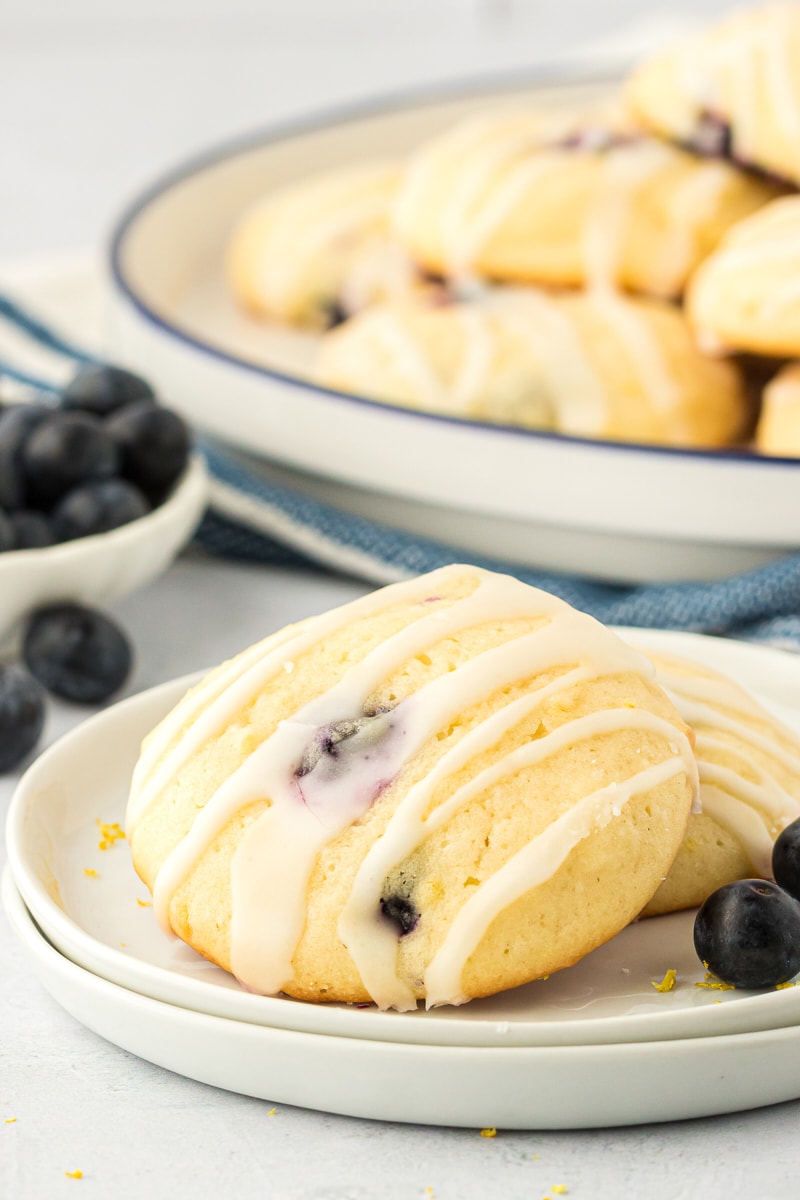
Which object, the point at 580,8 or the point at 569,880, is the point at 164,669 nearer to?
the point at 569,880

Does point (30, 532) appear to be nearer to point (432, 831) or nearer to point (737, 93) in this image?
point (432, 831)

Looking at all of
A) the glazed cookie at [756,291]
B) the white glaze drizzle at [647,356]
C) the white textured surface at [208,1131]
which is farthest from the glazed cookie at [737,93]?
the white textured surface at [208,1131]

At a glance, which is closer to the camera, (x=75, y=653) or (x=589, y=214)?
(x=75, y=653)

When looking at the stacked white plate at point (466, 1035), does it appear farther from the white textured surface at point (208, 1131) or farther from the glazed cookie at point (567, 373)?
the glazed cookie at point (567, 373)

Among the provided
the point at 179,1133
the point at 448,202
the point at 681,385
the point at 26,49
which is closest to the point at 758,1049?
the point at 179,1133

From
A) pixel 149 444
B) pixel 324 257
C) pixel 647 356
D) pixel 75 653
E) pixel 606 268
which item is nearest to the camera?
pixel 75 653

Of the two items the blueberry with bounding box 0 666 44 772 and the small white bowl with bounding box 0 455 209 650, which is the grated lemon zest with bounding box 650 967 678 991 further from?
the small white bowl with bounding box 0 455 209 650

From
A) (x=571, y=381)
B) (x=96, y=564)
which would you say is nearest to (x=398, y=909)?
(x=96, y=564)

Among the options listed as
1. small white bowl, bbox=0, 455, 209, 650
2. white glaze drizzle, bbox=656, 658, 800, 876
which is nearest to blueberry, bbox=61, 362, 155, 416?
small white bowl, bbox=0, 455, 209, 650
